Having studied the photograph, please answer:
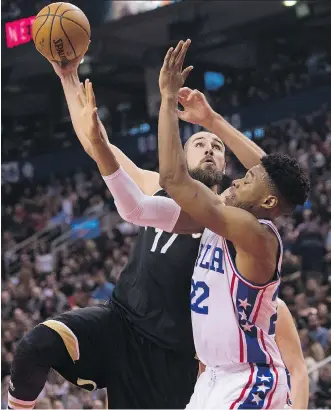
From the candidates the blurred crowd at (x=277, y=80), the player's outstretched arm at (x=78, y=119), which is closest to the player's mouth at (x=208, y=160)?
the player's outstretched arm at (x=78, y=119)

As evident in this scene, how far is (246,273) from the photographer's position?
3.37m

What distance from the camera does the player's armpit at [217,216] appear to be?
3.28 metres

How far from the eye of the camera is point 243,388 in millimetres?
3387

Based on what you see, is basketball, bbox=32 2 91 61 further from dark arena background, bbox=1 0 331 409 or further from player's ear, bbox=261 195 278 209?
dark arena background, bbox=1 0 331 409

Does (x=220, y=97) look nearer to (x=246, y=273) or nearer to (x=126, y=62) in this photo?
(x=126, y=62)

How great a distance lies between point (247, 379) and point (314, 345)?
491cm

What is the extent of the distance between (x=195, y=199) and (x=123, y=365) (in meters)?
1.31

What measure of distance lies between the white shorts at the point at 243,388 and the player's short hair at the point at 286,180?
27.7 inches

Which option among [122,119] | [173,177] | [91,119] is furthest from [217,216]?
[122,119]

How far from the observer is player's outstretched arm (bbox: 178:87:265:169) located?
4238 mm

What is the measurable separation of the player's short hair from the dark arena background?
6856 millimetres

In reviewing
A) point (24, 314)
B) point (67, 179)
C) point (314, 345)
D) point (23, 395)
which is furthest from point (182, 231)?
point (67, 179)

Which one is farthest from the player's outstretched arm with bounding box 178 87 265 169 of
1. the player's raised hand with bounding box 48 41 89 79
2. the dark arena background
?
the dark arena background

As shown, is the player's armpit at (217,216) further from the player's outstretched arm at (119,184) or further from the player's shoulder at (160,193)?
the player's shoulder at (160,193)
